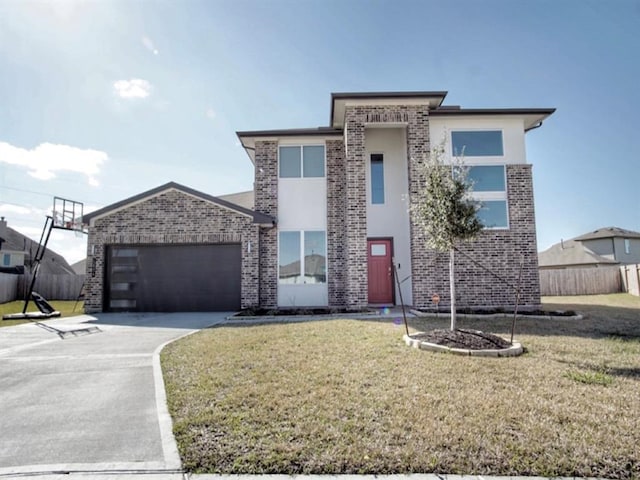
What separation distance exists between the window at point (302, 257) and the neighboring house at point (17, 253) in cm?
2702

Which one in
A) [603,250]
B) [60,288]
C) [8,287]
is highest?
[603,250]

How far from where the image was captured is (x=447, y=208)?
6.70 meters

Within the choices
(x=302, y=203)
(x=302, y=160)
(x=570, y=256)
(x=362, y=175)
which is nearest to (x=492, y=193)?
(x=362, y=175)

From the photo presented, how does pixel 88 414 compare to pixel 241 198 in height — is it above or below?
below

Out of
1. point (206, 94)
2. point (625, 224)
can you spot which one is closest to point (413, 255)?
point (206, 94)

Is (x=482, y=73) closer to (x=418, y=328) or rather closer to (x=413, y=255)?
(x=413, y=255)

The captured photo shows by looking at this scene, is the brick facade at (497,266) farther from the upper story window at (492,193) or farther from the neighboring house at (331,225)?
the upper story window at (492,193)

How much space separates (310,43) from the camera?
11.4 m

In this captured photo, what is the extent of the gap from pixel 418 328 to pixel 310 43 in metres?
9.48

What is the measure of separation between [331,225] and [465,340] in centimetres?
750

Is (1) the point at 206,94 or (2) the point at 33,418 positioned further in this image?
(1) the point at 206,94

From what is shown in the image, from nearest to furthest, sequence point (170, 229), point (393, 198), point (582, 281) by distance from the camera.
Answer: point (170, 229)
point (393, 198)
point (582, 281)

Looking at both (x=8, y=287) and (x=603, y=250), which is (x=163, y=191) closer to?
(x=8, y=287)

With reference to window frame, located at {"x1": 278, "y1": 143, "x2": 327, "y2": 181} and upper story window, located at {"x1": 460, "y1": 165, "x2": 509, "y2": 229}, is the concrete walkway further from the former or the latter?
upper story window, located at {"x1": 460, "y1": 165, "x2": 509, "y2": 229}
